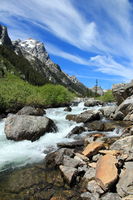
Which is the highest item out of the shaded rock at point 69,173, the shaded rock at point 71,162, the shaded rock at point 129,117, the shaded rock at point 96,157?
the shaded rock at point 129,117

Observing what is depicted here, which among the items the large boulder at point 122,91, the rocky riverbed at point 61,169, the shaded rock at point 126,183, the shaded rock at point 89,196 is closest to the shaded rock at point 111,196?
the rocky riverbed at point 61,169

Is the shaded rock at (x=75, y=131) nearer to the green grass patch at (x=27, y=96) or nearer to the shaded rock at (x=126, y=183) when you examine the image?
the shaded rock at (x=126, y=183)

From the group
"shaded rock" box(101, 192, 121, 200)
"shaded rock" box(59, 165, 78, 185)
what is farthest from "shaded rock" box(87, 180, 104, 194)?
"shaded rock" box(59, 165, 78, 185)

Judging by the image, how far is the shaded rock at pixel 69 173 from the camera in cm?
1074

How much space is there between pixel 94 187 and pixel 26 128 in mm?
10155

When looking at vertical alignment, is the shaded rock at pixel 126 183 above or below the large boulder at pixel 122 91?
below

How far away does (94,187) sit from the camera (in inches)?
388

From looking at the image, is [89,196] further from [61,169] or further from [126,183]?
[61,169]

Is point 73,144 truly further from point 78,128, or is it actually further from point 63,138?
point 78,128

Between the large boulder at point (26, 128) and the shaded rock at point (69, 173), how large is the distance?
24.1ft

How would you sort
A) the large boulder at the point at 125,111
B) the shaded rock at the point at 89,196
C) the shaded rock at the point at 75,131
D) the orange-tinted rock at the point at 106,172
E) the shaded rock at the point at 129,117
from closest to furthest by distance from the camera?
the shaded rock at the point at 89,196 → the orange-tinted rock at the point at 106,172 → the shaded rock at the point at 75,131 → the shaded rock at the point at 129,117 → the large boulder at the point at 125,111

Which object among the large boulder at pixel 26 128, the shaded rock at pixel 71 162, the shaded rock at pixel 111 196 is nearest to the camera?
the shaded rock at pixel 111 196

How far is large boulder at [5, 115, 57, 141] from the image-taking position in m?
18.2

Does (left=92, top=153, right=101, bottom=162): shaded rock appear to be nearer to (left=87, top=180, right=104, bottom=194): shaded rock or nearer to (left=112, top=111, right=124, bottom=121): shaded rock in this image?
(left=87, top=180, right=104, bottom=194): shaded rock
